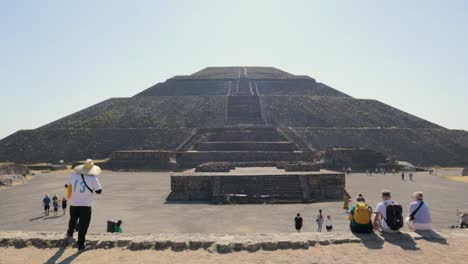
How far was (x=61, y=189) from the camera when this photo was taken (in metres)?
24.9

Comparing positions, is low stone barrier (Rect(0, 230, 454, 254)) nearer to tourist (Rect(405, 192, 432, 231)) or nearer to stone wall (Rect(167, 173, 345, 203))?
tourist (Rect(405, 192, 432, 231))

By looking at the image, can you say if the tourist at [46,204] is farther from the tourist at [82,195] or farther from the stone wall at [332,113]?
the stone wall at [332,113]

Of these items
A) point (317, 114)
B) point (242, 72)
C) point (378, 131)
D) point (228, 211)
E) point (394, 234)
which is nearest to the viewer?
point (394, 234)

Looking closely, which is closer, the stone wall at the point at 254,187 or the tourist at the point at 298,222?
the tourist at the point at 298,222

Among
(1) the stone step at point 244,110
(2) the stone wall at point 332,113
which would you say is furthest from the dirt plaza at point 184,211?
(1) the stone step at point 244,110

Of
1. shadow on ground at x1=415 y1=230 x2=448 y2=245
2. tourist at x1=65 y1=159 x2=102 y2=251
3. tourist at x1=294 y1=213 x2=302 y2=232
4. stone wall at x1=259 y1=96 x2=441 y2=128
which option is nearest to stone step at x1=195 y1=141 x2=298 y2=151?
stone wall at x1=259 y1=96 x2=441 y2=128

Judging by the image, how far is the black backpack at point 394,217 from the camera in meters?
7.67

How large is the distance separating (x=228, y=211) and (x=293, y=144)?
26.6m

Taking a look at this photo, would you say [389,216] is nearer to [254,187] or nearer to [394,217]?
[394,217]

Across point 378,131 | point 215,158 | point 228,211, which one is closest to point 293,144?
point 215,158

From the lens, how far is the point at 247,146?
4138cm

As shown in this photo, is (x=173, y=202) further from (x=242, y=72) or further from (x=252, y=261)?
(x=242, y=72)

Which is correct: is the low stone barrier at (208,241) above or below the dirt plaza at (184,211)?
above

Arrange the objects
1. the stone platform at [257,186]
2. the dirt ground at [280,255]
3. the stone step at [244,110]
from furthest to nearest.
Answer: the stone step at [244,110] < the stone platform at [257,186] < the dirt ground at [280,255]
